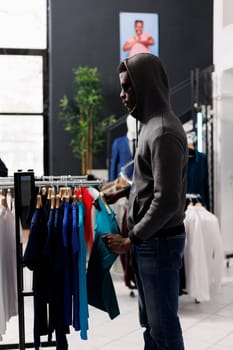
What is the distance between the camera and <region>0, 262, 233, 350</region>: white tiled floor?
10.9 ft

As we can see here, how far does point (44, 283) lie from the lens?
265 centimetres

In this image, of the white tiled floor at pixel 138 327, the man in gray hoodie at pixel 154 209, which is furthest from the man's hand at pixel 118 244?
the white tiled floor at pixel 138 327

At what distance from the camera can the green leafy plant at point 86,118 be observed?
322 inches

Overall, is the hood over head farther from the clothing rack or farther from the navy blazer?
the navy blazer

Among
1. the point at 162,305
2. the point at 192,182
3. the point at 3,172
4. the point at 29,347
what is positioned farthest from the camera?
the point at 192,182

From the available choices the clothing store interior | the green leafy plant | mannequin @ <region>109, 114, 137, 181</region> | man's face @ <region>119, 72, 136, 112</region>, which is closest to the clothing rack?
the clothing store interior

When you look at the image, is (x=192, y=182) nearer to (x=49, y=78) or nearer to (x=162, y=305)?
(x=162, y=305)

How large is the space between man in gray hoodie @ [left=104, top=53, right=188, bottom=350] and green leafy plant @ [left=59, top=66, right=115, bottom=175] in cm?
605

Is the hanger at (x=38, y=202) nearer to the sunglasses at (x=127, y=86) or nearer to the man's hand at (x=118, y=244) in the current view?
the man's hand at (x=118, y=244)

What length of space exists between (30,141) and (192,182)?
465 cm

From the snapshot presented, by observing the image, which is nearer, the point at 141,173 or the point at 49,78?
the point at 141,173

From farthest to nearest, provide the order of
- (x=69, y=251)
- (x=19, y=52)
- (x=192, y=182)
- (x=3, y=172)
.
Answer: (x=19, y=52)
(x=192, y=182)
(x=3, y=172)
(x=69, y=251)

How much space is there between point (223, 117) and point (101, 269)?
3.62 metres

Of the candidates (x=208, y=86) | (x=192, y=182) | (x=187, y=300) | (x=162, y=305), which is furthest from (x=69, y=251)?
(x=208, y=86)
